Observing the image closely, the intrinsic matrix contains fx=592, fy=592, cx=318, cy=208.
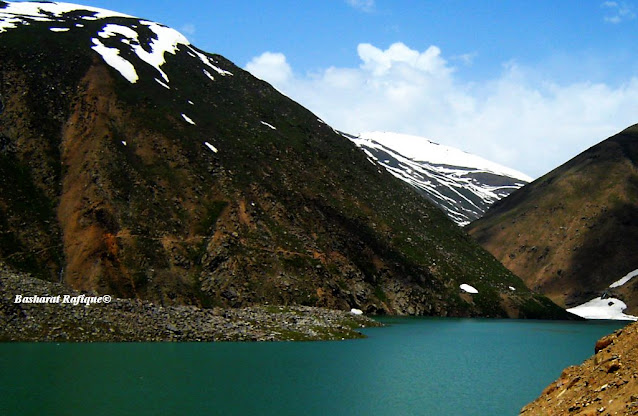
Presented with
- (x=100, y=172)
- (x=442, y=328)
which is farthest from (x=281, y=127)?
(x=442, y=328)

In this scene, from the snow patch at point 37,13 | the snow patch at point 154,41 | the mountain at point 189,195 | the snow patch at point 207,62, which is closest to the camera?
the mountain at point 189,195

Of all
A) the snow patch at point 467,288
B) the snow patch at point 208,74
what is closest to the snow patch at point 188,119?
the snow patch at point 208,74

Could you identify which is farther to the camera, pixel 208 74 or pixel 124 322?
pixel 208 74

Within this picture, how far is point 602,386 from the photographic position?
2231 cm

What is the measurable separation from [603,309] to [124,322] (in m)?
139

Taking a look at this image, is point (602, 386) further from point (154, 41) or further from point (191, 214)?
point (154, 41)

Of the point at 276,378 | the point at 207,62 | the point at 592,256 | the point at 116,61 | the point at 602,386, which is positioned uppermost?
the point at 207,62

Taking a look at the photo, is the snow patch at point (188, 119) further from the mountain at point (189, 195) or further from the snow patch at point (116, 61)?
the snow patch at point (116, 61)

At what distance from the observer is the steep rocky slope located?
65.8ft

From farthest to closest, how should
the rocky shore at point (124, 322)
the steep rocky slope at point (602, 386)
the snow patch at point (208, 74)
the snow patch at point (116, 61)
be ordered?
1. the snow patch at point (208, 74)
2. the snow patch at point (116, 61)
3. the rocky shore at point (124, 322)
4. the steep rocky slope at point (602, 386)

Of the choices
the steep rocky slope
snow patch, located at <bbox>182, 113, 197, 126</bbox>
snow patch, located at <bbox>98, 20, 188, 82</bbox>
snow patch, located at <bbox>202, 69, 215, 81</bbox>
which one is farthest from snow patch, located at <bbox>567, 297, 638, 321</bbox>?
the steep rocky slope

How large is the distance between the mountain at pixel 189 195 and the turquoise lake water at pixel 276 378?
113ft

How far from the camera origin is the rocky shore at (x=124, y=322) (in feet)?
196

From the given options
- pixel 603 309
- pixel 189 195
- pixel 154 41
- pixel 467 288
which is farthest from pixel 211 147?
pixel 603 309
